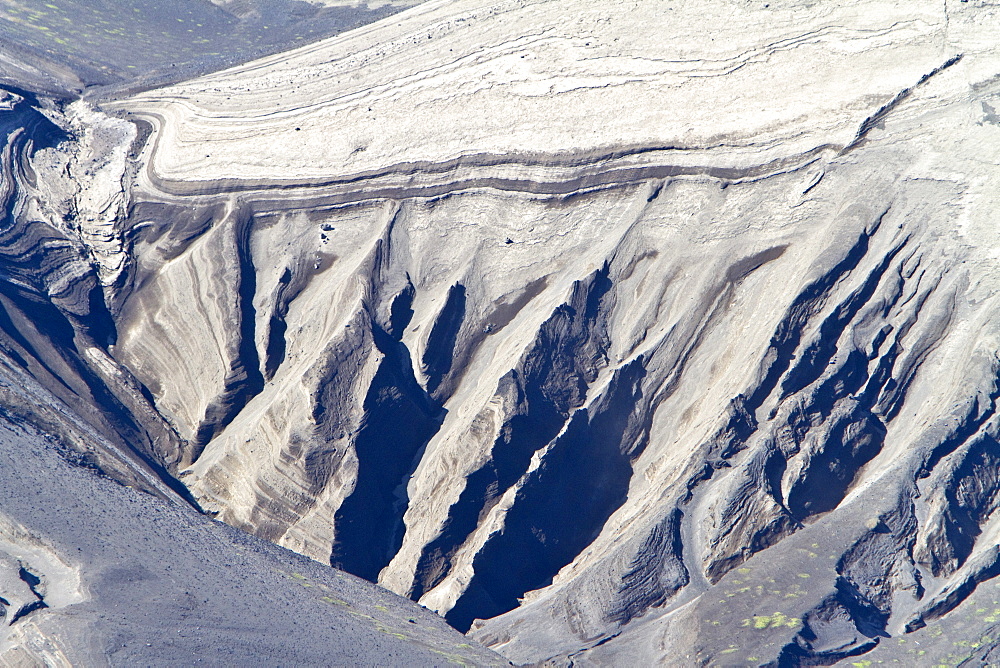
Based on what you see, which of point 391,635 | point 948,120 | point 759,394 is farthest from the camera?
point 948,120

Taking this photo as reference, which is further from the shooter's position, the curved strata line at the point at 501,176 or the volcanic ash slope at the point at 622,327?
the curved strata line at the point at 501,176

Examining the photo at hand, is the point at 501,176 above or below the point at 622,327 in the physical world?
above

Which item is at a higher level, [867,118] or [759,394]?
[867,118]

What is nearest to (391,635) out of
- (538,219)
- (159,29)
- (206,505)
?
(206,505)

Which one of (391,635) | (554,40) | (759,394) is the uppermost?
(554,40)

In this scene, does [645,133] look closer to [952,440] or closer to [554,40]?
[554,40]

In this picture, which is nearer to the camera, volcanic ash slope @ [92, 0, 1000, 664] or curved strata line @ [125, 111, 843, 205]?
volcanic ash slope @ [92, 0, 1000, 664]

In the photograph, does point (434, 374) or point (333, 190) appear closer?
point (434, 374)

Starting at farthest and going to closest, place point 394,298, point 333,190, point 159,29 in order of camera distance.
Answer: point 159,29 → point 333,190 → point 394,298
